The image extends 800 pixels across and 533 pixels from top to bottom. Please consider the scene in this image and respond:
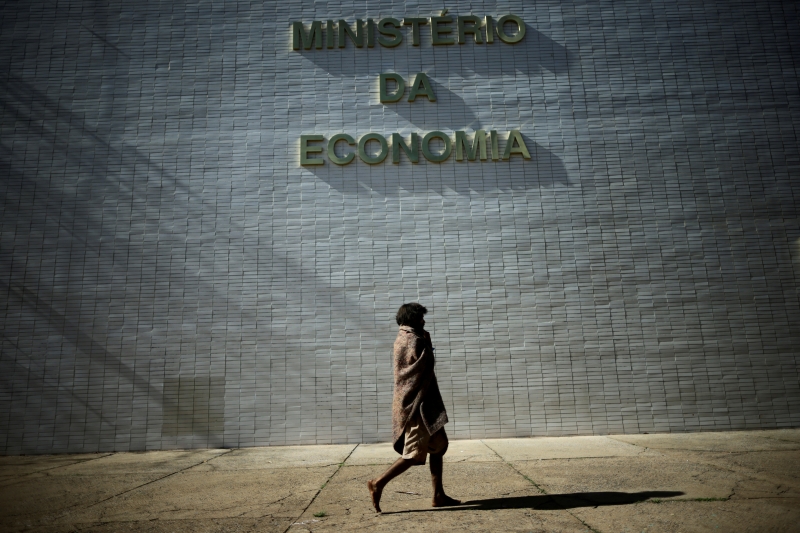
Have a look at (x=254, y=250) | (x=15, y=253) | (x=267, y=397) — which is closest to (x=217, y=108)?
(x=254, y=250)

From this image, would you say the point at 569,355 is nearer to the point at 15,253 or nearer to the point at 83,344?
the point at 83,344

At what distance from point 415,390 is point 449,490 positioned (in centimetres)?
101

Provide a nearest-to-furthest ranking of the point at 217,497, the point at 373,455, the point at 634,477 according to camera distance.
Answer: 1. the point at 217,497
2. the point at 634,477
3. the point at 373,455

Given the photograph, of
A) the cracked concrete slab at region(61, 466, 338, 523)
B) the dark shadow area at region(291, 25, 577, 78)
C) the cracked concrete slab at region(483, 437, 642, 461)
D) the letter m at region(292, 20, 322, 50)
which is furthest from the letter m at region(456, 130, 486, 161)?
the cracked concrete slab at region(61, 466, 338, 523)

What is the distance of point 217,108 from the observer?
839 centimetres

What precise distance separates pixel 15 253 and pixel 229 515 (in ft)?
21.4

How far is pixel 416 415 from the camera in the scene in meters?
3.87

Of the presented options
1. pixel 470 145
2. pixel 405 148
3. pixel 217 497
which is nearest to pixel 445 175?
pixel 470 145

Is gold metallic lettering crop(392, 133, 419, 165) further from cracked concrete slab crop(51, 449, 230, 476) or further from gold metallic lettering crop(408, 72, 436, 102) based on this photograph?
cracked concrete slab crop(51, 449, 230, 476)

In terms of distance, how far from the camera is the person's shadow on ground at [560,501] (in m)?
3.62

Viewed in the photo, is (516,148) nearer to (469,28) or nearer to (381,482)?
(469,28)

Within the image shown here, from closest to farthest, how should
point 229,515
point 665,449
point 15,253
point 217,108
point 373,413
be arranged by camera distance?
point 229,515 → point 665,449 → point 373,413 → point 15,253 → point 217,108

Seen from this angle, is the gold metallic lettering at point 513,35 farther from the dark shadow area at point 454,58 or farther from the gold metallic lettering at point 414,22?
the gold metallic lettering at point 414,22

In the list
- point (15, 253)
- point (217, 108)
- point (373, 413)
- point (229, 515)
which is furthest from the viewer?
point (217, 108)
